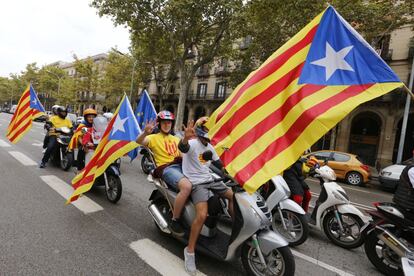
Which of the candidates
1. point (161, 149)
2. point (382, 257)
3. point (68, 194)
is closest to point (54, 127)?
point (68, 194)

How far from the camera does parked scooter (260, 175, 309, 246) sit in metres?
3.94

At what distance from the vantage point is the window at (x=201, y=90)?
110 ft

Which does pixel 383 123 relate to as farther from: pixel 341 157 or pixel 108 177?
pixel 108 177

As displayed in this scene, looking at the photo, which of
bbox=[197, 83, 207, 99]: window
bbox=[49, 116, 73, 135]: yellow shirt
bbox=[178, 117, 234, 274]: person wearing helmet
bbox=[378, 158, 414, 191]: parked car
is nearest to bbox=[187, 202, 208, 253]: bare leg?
bbox=[178, 117, 234, 274]: person wearing helmet

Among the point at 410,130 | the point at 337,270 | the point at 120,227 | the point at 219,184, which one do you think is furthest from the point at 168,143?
the point at 410,130

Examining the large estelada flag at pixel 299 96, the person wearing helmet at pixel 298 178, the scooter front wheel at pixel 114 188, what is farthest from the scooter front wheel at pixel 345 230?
the scooter front wheel at pixel 114 188

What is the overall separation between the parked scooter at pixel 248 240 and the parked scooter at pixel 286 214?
1089mm

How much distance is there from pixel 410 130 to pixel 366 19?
10771mm

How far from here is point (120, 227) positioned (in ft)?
13.1

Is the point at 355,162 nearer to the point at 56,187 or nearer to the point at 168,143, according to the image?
the point at 168,143

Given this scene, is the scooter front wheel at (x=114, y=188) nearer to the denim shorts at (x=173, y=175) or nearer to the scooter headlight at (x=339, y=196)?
the denim shorts at (x=173, y=175)

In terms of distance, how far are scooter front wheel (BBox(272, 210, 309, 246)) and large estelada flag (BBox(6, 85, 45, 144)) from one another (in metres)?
6.93

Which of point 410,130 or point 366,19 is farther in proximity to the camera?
point 410,130

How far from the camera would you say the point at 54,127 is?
756 centimetres
